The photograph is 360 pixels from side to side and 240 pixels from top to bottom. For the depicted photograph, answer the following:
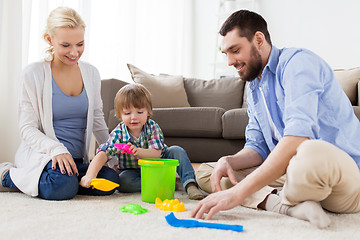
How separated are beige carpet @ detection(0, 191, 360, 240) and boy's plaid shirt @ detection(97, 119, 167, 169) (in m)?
0.35

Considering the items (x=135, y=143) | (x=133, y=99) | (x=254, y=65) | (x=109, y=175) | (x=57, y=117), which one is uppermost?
(x=254, y=65)

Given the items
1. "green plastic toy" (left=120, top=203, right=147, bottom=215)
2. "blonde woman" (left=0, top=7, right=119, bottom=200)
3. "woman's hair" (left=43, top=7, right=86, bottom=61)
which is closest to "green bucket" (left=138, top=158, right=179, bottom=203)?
"green plastic toy" (left=120, top=203, right=147, bottom=215)

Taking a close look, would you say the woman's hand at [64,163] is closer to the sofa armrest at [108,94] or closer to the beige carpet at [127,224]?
the beige carpet at [127,224]

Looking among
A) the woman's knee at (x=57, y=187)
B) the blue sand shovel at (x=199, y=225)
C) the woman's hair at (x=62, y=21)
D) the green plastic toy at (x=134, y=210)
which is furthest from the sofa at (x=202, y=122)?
the blue sand shovel at (x=199, y=225)

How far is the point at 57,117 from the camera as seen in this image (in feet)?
5.80

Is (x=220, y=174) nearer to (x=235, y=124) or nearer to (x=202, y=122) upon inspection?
(x=235, y=124)

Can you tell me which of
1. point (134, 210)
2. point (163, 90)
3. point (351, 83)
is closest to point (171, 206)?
point (134, 210)

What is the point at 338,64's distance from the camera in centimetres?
409

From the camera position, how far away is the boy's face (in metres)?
1.71

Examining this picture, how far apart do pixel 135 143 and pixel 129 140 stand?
32 millimetres

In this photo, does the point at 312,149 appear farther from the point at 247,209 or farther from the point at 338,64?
the point at 338,64

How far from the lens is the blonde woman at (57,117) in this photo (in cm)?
154

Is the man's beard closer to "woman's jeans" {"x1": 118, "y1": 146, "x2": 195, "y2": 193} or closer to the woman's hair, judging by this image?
"woman's jeans" {"x1": 118, "y1": 146, "x2": 195, "y2": 193}

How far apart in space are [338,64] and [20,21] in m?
3.29
